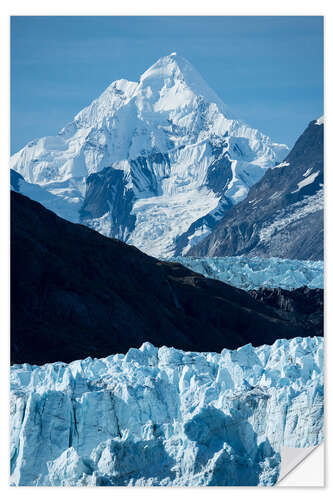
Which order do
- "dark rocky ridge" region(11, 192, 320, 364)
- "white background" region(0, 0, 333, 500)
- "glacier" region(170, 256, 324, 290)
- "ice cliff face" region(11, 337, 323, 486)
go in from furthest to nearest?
1. "glacier" region(170, 256, 324, 290)
2. "dark rocky ridge" region(11, 192, 320, 364)
3. "white background" region(0, 0, 333, 500)
4. "ice cliff face" region(11, 337, 323, 486)

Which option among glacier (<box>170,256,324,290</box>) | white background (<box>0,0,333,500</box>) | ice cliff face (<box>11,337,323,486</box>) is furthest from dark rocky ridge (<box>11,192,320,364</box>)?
white background (<box>0,0,333,500</box>)

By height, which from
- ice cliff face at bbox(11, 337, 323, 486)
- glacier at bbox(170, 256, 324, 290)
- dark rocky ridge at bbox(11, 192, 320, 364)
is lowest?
ice cliff face at bbox(11, 337, 323, 486)

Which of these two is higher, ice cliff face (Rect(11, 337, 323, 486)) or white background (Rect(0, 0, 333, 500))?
white background (Rect(0, 0, 333, 500))

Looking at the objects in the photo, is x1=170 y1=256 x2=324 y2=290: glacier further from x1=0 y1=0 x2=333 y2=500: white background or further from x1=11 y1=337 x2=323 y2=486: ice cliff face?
x1=0 y1=0 x2=333 y2=500: white background
